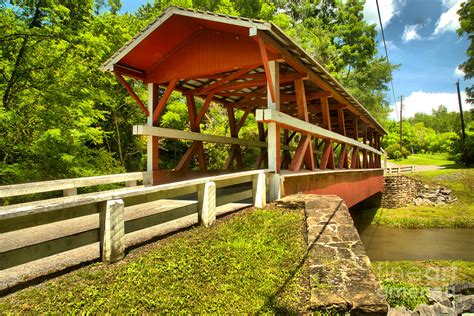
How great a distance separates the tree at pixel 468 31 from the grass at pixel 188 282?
124 feet

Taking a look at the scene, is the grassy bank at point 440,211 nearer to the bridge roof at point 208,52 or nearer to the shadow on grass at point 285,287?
the bridge roof at point 208,52

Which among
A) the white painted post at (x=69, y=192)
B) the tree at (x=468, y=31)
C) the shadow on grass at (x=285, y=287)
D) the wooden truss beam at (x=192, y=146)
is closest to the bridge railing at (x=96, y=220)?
the white painted post at (x=69, y=192)

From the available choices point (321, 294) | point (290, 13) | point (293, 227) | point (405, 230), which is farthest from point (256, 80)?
point (290, 13)

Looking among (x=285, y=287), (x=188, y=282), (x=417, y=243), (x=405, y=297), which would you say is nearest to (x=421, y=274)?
(x=405, y=297)

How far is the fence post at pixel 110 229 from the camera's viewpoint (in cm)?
317

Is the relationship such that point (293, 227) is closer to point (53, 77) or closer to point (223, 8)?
point (53, 77)

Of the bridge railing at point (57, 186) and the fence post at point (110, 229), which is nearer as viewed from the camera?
the fence post at point (110, 229)

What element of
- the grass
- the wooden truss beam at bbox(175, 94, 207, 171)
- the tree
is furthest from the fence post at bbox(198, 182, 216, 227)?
the tree

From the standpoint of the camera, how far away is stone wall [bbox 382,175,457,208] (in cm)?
2422

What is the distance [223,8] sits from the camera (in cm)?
1823

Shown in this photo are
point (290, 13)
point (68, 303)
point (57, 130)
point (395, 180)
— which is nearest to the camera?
point (68, 303)

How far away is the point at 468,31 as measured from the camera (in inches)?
1235

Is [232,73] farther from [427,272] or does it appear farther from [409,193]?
[409,193]

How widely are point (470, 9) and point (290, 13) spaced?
18.2 m
